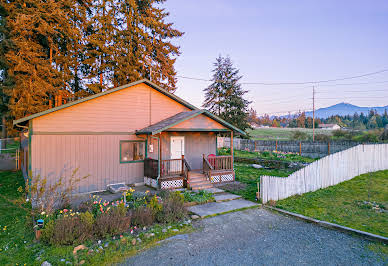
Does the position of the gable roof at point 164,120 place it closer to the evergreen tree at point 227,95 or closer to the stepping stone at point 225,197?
the stepping stone at point 225,197

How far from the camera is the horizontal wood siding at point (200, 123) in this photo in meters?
10.9

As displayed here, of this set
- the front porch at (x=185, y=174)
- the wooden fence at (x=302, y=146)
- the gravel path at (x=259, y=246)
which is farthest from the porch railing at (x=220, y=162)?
the wooden fence at (x=302, y=146)

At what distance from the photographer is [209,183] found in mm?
10883

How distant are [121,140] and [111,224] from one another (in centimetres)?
561

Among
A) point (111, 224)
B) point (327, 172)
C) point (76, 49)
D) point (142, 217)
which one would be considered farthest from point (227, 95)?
point (111, 224)

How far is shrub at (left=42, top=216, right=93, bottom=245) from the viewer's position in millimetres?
5056

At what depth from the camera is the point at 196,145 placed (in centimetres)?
A: 1314

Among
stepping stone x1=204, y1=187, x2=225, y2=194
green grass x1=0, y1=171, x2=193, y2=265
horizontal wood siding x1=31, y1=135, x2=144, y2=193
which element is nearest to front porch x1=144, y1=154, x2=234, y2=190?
stepping stone x1=204, y1=187, x2=225, y2=194

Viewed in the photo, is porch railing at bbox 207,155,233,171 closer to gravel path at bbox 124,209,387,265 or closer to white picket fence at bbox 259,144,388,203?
white picket fence at bbox 259,144,388,203

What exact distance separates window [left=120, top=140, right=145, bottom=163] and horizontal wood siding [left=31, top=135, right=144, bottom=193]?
0.21 metres

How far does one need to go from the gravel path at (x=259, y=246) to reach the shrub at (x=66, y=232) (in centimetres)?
154

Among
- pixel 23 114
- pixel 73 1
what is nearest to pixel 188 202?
pixel 23 114

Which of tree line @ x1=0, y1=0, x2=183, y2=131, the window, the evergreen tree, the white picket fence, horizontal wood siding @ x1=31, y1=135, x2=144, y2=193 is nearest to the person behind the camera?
the white picket fence

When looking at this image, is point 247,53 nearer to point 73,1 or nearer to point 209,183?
point 209,183
